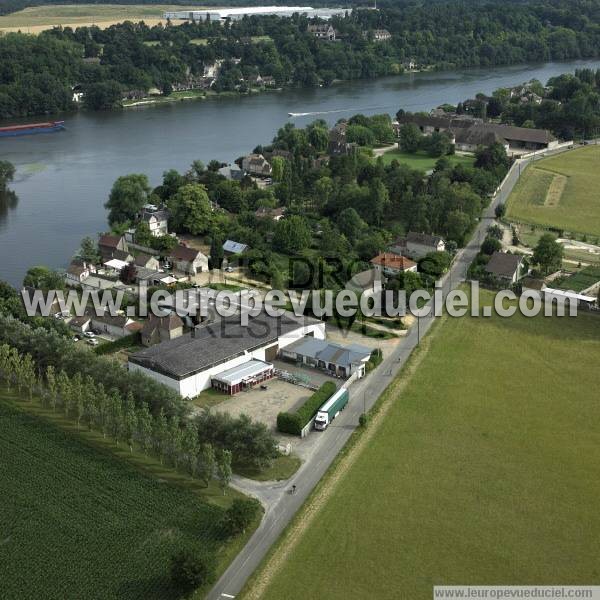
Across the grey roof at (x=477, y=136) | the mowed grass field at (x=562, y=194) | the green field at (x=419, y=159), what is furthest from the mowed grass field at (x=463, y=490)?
the grey roof at (x=477, y=136)

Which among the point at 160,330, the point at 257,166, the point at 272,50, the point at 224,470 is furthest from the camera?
the point at 272,50

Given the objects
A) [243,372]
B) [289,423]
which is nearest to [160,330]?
[243,372]

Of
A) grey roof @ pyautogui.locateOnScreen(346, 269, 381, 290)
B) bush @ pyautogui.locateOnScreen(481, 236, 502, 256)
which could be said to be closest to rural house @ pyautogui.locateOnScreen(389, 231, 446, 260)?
bush @ pyautogui.locateOnScreen(481, 236, 502, 256)

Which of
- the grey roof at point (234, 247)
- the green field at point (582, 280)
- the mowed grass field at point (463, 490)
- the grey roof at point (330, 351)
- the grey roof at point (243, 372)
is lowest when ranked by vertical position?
the mowed grass field at point (463, 490)

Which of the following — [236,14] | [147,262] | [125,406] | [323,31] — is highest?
[236,14]

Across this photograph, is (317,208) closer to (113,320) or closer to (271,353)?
(113,320)

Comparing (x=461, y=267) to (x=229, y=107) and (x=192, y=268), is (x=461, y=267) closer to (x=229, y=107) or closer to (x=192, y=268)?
(x=192, y=268)

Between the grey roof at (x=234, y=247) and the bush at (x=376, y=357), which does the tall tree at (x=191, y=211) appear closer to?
the grey roof at (x=234, y=247)
